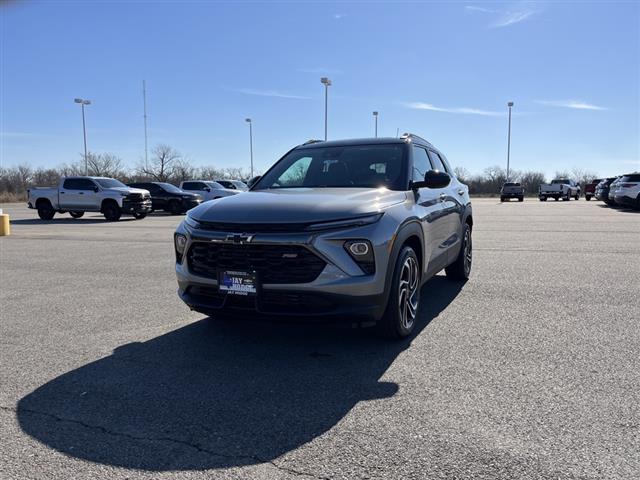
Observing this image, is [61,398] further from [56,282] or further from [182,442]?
[56,282]

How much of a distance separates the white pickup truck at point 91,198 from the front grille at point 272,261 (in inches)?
755

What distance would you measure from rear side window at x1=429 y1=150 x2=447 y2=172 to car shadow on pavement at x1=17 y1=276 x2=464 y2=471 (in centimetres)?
241

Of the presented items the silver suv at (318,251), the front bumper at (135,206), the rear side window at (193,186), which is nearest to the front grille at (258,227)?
the silver suv at (318,251)

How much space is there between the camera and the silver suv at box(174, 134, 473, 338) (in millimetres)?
3814

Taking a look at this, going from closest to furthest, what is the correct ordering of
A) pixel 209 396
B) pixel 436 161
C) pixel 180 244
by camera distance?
pixel 209 396 → pixel 180 244 → pixel 436 161

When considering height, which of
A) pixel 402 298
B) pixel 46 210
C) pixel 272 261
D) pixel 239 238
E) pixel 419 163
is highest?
pixel 419 163

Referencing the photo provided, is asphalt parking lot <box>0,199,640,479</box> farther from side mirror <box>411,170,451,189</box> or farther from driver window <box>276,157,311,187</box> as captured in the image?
driver window <box>276,157,311,187</box>

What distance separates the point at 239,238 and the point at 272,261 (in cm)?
31

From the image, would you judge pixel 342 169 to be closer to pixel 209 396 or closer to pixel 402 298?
pixel 402 298

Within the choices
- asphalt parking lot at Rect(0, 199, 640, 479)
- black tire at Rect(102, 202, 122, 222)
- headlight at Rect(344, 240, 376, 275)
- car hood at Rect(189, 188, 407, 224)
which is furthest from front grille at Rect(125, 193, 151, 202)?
headlight at Rect(344, 240, 376, 275)

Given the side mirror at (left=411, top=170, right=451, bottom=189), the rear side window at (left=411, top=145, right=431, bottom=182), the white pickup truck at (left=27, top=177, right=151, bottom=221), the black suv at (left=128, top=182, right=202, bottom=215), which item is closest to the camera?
the side mirror at (left=411, top=170, right=451, bottom=189)

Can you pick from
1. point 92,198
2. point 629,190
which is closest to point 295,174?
point 92,198

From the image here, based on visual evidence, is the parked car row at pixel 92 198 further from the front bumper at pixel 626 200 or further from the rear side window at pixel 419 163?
the front bumper at pixel 626 200

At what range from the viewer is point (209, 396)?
3.46 m
